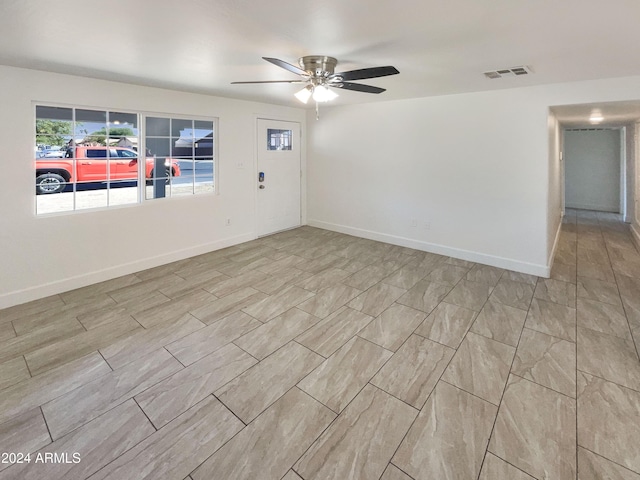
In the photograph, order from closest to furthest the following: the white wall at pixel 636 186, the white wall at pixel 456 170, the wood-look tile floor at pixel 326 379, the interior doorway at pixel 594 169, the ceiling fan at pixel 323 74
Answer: the wood-look tile floor at pixel 326 379 → the ceiling fan at pixel 323 74 → the white wall at pixel 456 170 → the white wall at pixel 636 186 → the interior doorway at pixel 594 169

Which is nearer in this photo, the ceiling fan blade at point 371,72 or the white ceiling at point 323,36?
the white ceiling at point 323,36

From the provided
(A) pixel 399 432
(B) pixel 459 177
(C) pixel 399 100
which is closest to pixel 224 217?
(C) pixel 399 100

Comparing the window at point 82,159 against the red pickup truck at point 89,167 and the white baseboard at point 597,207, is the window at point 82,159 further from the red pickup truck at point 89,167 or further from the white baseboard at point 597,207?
the white baseboard at point 597,207

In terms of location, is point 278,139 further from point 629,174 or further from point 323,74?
point 629,174

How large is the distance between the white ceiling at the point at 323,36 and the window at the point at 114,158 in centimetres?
63

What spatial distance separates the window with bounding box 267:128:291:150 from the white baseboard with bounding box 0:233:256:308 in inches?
77.1

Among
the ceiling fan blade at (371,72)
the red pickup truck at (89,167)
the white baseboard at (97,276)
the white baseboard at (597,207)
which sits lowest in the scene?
the white baseboard at (97,276)

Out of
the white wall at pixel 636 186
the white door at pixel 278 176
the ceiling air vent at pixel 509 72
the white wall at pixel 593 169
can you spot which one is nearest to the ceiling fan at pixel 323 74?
the ceiling air vent at pixel 509 72

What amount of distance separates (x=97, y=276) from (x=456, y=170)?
4.95 metres

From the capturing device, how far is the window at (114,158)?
3596 mm

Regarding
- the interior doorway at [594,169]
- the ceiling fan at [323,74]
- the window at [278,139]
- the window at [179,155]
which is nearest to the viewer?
the ceiling fan at [323,74]

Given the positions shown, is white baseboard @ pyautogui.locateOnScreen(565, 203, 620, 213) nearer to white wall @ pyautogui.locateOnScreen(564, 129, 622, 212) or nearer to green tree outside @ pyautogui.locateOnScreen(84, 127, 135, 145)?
white wall @ pyautogui.locateOnScreen(564, 129, 622, 212)

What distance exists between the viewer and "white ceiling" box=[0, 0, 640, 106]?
1925 mm

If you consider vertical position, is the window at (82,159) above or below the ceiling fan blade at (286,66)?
below
